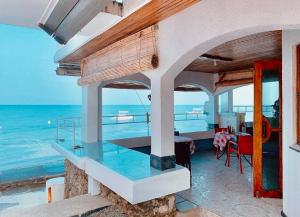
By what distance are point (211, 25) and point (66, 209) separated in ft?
10.2

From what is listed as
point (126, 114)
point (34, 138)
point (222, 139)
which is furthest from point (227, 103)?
point (34, 138)

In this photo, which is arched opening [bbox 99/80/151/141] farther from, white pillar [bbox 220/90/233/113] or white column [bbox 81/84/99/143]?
white pillar [bbox 220/90/233/113]

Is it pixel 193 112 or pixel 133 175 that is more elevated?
pixel 193 112

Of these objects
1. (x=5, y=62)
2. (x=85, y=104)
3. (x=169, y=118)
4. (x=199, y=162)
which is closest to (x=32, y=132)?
(x=5, y=62)

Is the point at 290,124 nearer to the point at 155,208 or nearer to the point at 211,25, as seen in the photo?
the point at 211,25

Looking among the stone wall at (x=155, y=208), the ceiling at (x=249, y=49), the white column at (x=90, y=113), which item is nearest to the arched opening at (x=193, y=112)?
the ceiling at (x=249, y=49)

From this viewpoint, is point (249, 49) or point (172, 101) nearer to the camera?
point (172, 101)

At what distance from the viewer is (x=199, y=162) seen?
5480 mm

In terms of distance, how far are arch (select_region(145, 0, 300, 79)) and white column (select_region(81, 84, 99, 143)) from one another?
288 centimetres

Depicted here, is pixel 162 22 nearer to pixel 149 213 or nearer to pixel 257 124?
pixel 257 124

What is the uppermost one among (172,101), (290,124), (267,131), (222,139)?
(172,101)

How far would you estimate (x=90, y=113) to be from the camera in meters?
5.53

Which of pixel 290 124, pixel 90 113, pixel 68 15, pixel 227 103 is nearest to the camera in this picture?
pixel 68 15

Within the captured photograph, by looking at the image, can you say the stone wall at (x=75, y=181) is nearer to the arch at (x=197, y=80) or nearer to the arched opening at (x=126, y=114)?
the arched opening at (x=126, y=114)
